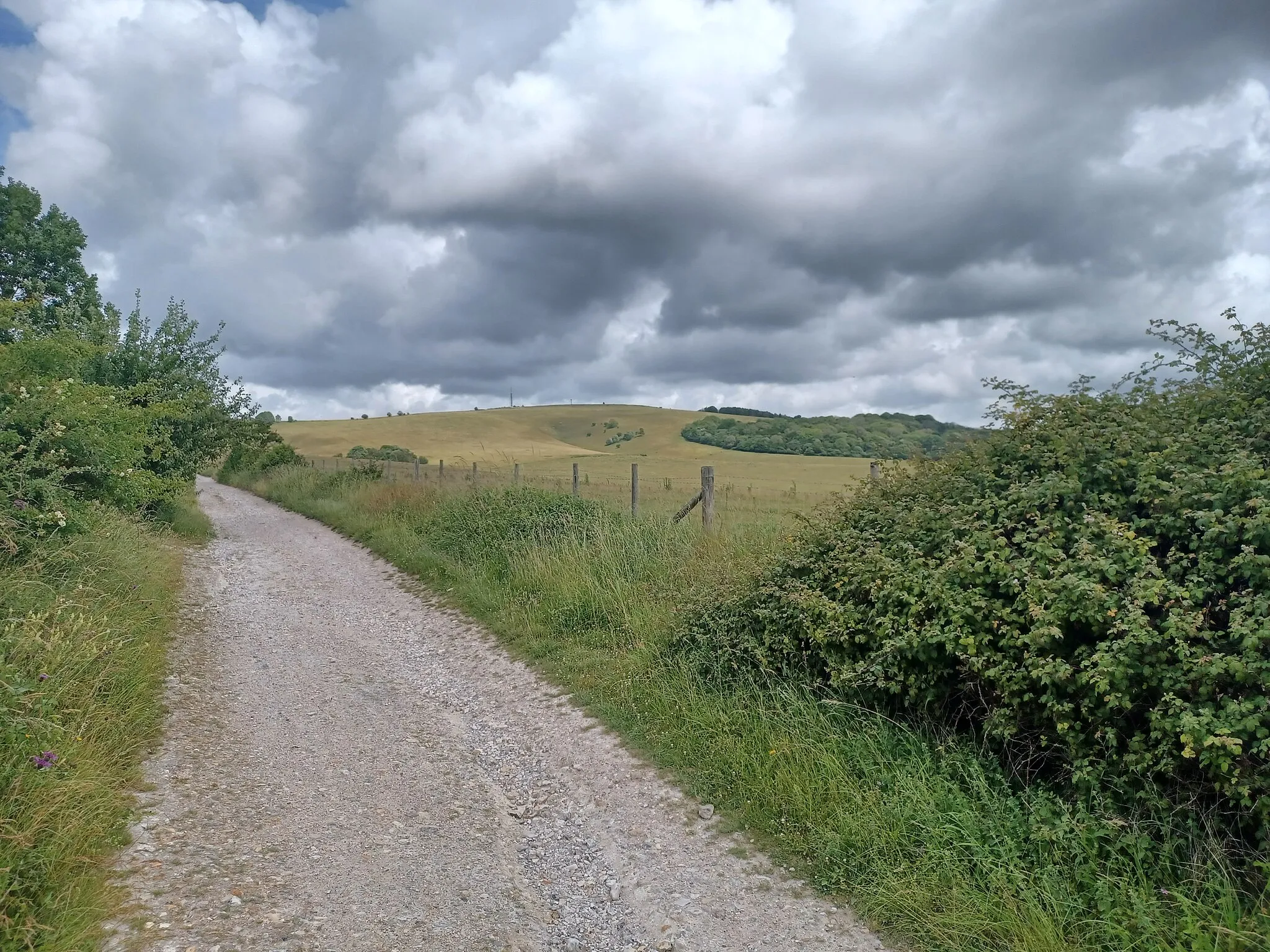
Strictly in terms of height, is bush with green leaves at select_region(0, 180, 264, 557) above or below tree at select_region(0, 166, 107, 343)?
below

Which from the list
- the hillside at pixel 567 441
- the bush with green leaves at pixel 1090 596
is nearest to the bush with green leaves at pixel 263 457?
the hillside at pixel 567 441

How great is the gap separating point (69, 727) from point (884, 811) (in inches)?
199

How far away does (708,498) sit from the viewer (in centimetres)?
1089

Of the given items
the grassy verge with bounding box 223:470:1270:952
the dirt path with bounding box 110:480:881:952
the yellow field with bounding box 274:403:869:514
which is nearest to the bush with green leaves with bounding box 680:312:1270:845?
the grassy verge with bounding box 223:470:1270:952

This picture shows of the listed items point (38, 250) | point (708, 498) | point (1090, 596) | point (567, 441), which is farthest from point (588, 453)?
point (1090, 596)

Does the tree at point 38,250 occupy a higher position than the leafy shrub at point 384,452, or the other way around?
the tree at point 38,250

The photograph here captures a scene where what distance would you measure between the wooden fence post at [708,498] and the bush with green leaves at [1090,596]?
4679mm

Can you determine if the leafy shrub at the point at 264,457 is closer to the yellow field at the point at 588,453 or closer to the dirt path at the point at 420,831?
the yellow field at the point at 588,453

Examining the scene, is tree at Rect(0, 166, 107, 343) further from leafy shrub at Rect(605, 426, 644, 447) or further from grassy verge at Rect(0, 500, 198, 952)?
leafy shrub at Rect(605, 426, 644, 447)

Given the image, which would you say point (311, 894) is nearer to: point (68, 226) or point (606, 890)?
point (606, 890)

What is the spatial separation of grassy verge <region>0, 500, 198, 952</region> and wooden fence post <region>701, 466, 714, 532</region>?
659cm

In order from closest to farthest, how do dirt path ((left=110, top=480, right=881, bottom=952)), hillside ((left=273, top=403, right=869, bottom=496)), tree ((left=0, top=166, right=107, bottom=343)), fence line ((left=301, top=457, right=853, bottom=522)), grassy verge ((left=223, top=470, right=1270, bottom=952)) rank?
grassy verge ((left=223, top=470, right=1270, bottom=952))
dirt path ((left=110, top=480, right=881, bottom=952))
fence line ((left=301, top=457, right=853, bottom=522))
tree ((left=0, top=166, right=107, bottom=343))
hillside ((left=273, top=403, right=869, bottom=496))

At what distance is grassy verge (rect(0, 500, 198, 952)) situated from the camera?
3539 millimetres

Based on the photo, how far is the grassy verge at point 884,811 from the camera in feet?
11.3
